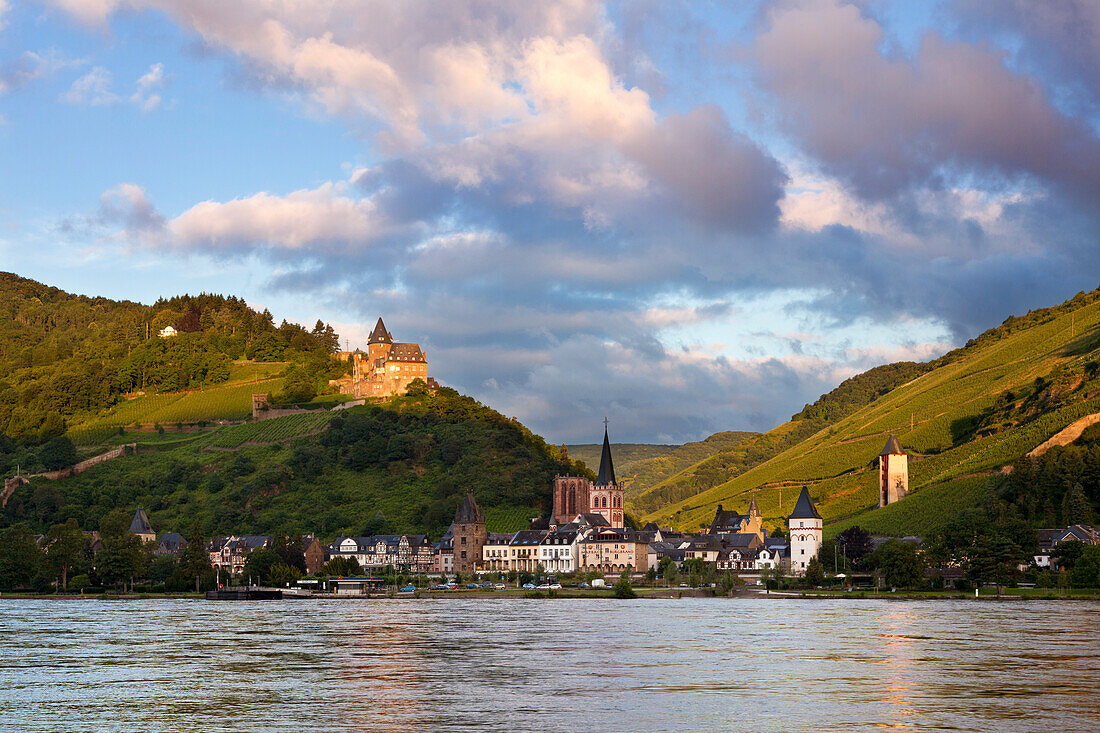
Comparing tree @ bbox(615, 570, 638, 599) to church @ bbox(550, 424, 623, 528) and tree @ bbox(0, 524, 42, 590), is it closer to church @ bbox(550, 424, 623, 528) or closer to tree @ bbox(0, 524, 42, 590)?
church @ bbox(550, 424, 623, 528)

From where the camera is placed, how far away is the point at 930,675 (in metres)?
40.8

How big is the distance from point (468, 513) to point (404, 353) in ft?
178

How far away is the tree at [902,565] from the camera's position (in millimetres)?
98062

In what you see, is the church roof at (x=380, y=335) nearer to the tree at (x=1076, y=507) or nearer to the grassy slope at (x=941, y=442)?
the grassy slope at (x=941, y=442)

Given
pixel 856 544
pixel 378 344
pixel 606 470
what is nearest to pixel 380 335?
pixel 378 344

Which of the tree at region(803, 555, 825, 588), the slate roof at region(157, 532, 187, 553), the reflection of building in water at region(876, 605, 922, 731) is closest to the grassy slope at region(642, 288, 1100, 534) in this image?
the tree at region(803, 555, 825, 588)

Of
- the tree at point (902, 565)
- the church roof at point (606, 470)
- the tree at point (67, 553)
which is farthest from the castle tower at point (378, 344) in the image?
the tree at point (902, 565)

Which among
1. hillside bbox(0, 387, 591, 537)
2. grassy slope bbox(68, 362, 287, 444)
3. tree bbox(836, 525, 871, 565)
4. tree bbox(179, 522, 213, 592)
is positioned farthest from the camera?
grassy slope bbox(68, 362, 287, 444)

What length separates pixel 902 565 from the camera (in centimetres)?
9794

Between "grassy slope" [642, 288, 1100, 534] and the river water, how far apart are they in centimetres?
5678

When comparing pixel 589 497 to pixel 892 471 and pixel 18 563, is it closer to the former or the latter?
pixel 892 471

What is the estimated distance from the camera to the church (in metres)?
162

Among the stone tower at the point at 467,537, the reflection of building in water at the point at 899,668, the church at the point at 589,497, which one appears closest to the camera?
the reflection of building in water at the point at 899,668

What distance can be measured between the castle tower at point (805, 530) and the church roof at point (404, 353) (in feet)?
256
